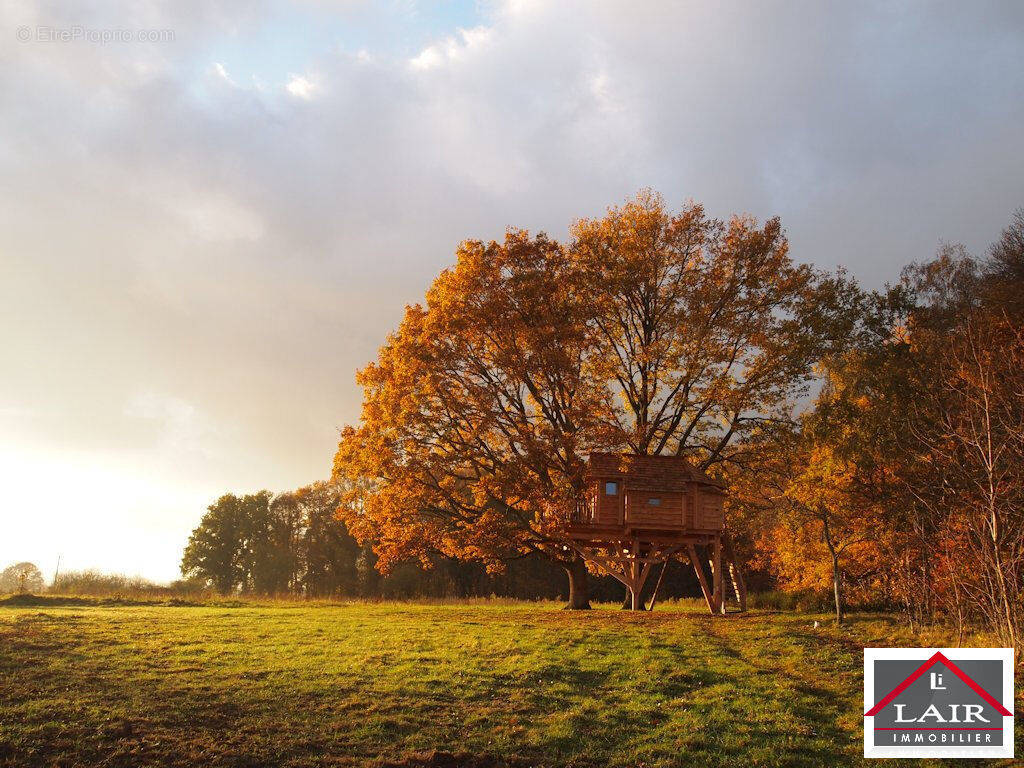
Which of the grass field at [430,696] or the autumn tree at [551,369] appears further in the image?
the autumn tree at [551,369]

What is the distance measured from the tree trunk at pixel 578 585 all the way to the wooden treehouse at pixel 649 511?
370 centimetres

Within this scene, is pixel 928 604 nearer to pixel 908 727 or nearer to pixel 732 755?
pixel 908 727

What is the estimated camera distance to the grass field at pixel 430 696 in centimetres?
1184

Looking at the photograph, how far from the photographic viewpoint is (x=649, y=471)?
32188 millimetres

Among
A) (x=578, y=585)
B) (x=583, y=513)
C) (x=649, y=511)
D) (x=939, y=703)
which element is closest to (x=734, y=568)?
(x=649, y=511)

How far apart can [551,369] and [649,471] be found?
7.01 m

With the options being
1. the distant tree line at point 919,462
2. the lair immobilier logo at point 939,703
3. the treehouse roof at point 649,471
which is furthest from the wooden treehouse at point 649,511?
the lair immobilier logo at point 939,703

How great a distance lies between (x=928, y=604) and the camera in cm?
2183

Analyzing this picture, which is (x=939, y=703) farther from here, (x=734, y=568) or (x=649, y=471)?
(x=734, y=568)

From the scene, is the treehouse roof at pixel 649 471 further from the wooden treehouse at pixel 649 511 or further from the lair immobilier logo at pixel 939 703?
the lair immobilier logo at pixel 939 703

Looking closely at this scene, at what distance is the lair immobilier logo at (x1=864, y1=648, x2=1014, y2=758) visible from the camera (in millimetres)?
12102

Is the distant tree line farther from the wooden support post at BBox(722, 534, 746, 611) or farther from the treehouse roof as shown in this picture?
the treehouse roof

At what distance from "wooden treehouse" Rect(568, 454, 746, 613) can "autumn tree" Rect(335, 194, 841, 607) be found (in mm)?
1218

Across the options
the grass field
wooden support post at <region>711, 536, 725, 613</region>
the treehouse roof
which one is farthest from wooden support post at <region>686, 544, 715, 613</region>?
Answer: the grass field
